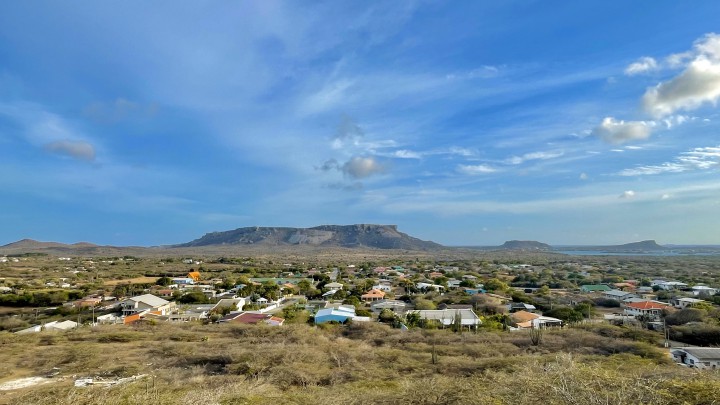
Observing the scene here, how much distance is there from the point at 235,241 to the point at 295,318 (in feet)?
594

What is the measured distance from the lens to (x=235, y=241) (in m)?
198

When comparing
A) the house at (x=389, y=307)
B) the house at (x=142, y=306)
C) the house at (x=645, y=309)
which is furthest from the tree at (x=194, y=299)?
the house at (x=645, y=309)

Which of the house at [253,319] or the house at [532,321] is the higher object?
the house at [253,319]

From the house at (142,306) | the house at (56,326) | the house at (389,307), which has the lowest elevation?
the house at (389,307)

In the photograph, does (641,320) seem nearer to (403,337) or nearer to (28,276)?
(403,337)

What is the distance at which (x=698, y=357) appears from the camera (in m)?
15.4

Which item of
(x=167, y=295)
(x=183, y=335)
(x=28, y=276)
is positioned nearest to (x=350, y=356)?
(x=183, y=335)

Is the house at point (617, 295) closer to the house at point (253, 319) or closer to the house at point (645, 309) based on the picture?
the house at point (645, 309)

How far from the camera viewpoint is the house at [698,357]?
15067 mm

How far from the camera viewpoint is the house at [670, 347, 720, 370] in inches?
593

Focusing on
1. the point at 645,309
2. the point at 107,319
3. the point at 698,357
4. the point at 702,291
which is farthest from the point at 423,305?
the point at 702,291

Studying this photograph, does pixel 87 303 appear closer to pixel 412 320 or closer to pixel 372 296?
pixel 372 296

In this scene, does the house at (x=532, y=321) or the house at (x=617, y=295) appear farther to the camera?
the house at (x=617, y=295)

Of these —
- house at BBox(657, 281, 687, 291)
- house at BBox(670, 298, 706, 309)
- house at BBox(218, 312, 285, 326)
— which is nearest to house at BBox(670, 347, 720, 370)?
house at BBox(670, 298, 706, 309)
